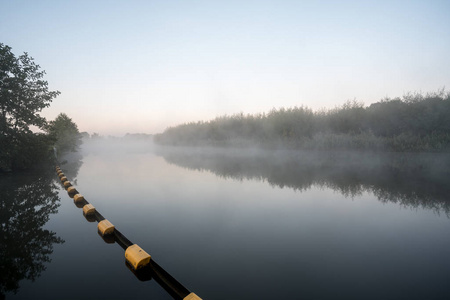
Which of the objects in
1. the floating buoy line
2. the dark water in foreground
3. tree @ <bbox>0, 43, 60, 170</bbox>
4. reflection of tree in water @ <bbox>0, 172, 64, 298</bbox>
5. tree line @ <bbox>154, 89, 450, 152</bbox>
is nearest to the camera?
the floating buoy line

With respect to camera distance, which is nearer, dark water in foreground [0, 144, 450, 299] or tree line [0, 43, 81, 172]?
dark water in foreground [0, 144, 450, 299]

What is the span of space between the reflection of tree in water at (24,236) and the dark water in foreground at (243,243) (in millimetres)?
17

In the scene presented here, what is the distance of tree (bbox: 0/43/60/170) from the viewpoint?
1031 centimetres

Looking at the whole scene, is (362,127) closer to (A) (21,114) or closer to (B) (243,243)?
(B) (243,243)

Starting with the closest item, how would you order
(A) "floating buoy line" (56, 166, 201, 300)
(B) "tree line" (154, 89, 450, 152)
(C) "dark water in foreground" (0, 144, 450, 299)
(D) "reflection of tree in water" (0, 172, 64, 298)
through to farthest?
(A) "floating buoy line" (56, 166, 201, 300) < (C) "dark water in foreground" (0, 144, 450, 299) < (D) "reflection of tree in water" (0, 172, 64, 298) < (B) "tree line" (154, 89, 450, 152)

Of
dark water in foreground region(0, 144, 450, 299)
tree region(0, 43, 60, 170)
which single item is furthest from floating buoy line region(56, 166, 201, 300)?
tree region(0, 43, 60, 170)

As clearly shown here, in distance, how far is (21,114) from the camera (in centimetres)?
1109

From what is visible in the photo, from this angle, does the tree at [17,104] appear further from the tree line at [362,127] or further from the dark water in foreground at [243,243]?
the tree line at [362,127]

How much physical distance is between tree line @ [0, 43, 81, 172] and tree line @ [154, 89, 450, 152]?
1762 centimetres

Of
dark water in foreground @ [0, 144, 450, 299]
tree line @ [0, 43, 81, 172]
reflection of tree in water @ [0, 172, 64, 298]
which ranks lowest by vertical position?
dark water in foreground @ [0, 144, 450, 299]

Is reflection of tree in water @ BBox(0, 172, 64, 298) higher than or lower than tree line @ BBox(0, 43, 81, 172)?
lower

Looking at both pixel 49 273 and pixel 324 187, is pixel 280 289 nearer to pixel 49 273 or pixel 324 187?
pixel 49 273

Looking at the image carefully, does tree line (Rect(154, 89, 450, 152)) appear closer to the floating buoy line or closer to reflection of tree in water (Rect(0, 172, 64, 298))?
the floating buoy line

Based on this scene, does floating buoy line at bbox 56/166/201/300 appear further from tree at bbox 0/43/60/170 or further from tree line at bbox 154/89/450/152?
tree line at bbox 154/89/450/152
